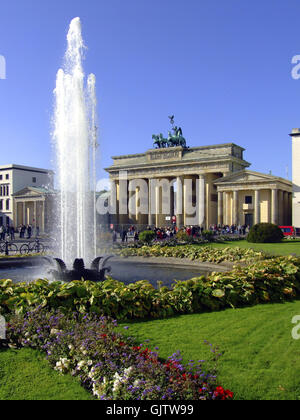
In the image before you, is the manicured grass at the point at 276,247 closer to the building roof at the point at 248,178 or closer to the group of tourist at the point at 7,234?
the building roof at the point at 248,178

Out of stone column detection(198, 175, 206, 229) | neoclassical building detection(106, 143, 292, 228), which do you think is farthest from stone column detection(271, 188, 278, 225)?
stone column detection(198, 175, 206, 229)

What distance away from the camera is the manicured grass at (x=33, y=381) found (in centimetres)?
461

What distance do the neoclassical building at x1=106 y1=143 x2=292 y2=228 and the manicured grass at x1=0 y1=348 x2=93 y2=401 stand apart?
155ft

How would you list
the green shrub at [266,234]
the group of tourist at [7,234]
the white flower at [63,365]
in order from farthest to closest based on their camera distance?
the group of tourist at [7,234] → the green shrub at [266,234] → the white flower at [63,365]

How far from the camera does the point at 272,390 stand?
479 cm

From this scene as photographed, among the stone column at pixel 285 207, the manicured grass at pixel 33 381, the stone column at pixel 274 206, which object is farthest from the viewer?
the stone column at pixel 285 207

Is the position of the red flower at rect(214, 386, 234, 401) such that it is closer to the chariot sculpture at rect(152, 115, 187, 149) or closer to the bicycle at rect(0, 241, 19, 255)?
the bicycle at rect(0, 241, 19, 255)

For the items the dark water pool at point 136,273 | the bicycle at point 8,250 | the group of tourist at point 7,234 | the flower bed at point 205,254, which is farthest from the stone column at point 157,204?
the dark water pool at point 136,273

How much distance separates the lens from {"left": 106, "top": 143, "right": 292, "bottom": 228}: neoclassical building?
5162 centimetres

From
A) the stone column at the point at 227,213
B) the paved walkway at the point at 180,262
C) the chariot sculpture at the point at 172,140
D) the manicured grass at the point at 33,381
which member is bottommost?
the manicured grass at the point at 33,381

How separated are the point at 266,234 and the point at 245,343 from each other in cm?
2608

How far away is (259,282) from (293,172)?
145 feet

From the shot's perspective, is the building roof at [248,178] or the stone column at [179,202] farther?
the stone column at [179,202]

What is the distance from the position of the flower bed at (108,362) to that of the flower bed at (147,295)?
0.62 meters
